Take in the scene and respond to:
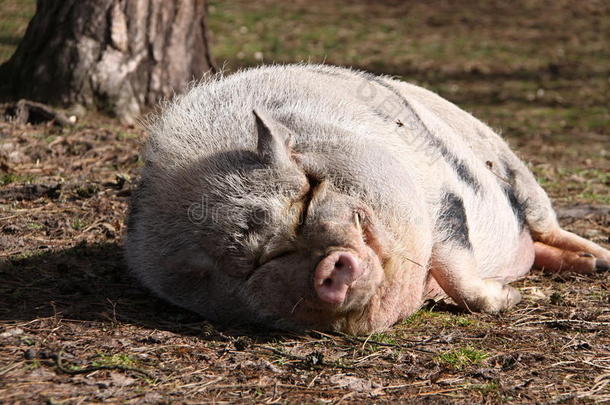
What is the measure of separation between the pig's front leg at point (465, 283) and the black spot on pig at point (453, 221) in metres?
0.05

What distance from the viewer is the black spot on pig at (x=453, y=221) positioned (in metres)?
4.04

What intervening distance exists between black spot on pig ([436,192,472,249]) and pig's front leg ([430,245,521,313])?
5 centimetres

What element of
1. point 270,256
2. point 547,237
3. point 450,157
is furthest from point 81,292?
point 547,237

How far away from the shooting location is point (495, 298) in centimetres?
417

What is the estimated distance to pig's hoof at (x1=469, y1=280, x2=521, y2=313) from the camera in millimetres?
4109

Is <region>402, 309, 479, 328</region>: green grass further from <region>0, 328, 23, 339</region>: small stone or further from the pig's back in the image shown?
<region>0, 328, 23, 339</region>: small stone

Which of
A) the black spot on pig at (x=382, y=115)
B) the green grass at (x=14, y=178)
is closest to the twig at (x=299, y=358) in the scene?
the black spot on pig at (x=382, y=115)

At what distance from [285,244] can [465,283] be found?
109 cm

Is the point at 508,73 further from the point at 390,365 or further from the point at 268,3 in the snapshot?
the point at 390,365

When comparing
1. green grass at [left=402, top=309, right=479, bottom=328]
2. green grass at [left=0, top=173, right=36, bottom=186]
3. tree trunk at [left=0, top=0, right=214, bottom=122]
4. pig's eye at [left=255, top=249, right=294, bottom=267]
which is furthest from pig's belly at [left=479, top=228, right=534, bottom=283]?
tree trunk at [left=0, top=0, right=214, bottom=122]

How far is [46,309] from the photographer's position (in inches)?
149

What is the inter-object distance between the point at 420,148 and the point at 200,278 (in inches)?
53.2

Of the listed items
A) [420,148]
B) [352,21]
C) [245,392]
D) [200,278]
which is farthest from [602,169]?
[352,21]

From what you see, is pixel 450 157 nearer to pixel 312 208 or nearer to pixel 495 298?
pixel 495 298
